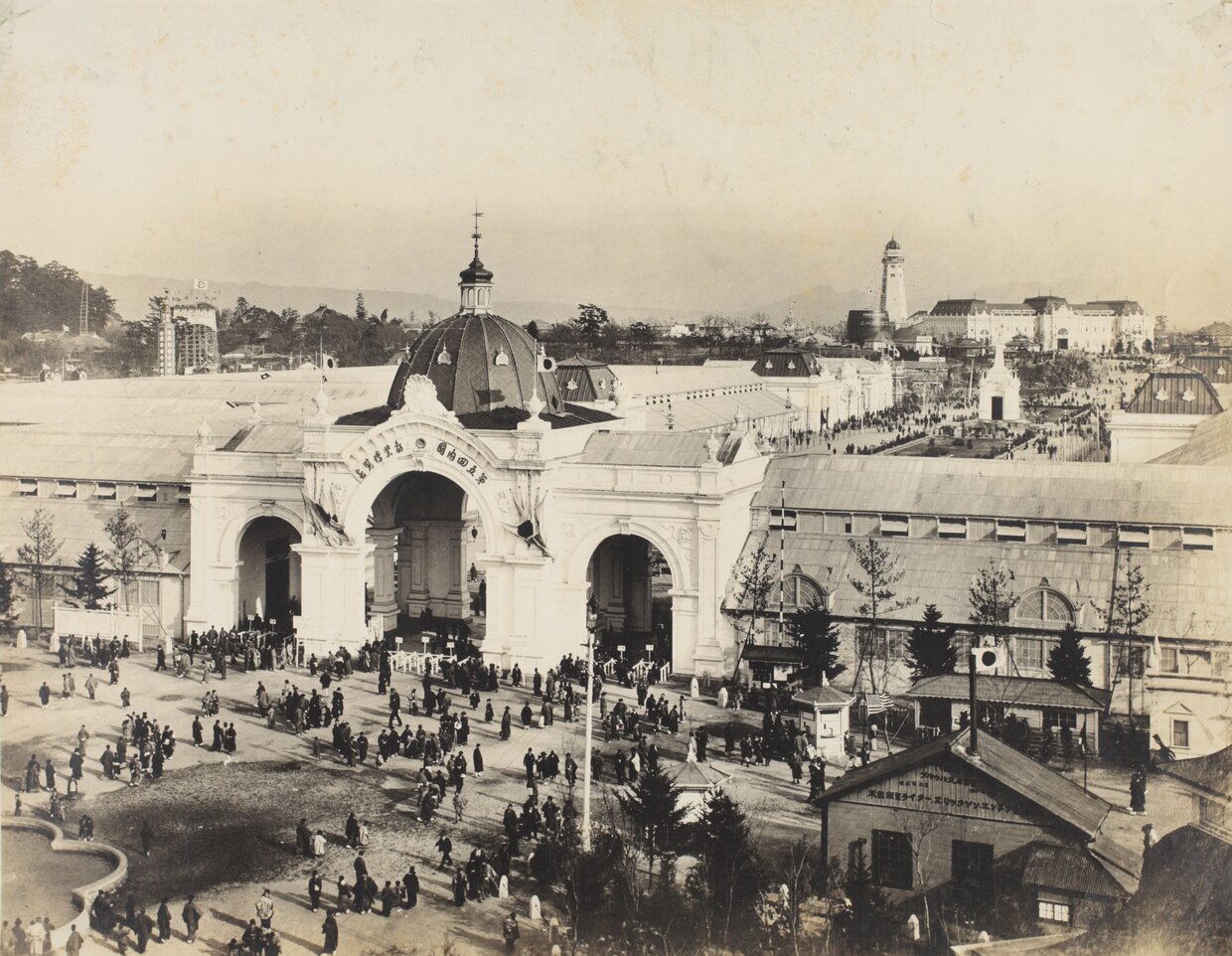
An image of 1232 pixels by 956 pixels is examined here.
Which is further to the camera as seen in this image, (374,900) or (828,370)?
(828,370)

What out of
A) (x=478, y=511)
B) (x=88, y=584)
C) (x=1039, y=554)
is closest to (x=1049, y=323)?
(x=1039, y=554)

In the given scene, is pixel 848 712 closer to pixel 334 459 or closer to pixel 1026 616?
pixel 1026 616

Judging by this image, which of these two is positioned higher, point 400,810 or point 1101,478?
point 1101,478

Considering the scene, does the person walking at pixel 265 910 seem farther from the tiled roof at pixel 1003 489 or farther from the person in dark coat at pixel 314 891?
the tiled roof at pixel 1003 489

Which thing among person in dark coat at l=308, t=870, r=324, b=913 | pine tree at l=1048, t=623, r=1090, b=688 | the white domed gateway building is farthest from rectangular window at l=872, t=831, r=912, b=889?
the white domed gateway building

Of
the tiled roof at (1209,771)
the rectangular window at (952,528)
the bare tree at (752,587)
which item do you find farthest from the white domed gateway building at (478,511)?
the tiled roof at (1209,771)

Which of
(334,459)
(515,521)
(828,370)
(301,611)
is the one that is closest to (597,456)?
(515,521)
